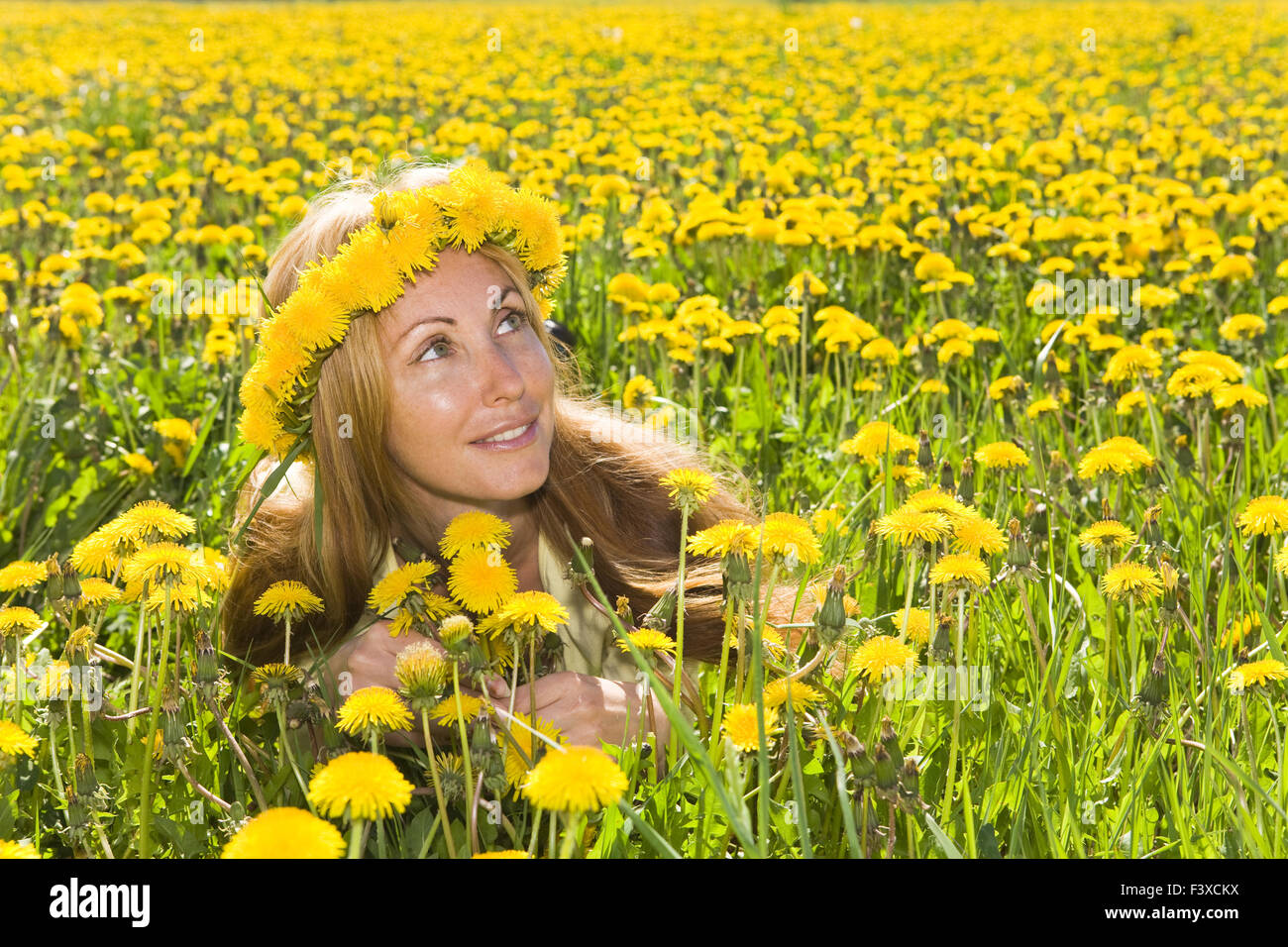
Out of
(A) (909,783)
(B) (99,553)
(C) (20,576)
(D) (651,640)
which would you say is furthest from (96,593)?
(A) (909,783)

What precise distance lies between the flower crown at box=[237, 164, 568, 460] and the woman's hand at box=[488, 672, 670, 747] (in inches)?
18.8

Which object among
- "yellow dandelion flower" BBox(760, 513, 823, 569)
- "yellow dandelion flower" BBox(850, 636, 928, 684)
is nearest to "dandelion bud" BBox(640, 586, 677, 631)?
"yellow dandelion flower" BBox(760, 513, 823, 569)

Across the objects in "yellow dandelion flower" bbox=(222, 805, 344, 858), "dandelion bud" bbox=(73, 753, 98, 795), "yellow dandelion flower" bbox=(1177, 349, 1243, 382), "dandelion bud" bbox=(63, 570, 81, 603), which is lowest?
"dandelion bud" bbox=(73, 753, 98, 795)

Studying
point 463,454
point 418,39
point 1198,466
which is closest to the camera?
point 463,454

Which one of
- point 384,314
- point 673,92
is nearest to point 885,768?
point 384,314

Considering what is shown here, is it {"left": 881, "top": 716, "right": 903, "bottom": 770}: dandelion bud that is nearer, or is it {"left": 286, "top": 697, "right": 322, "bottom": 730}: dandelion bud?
{"left": 881, "top": 716, "right": 903, "bottom": 770}: dandelion bud

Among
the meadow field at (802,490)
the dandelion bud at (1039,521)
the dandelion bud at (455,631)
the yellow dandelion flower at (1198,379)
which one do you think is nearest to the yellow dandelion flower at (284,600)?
the meadow field at (802,490)

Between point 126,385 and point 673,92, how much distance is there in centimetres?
472

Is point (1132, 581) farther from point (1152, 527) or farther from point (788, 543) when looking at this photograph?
point (788, 543)

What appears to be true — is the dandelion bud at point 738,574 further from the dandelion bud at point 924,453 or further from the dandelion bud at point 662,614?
the dandelion bud at point 924,453

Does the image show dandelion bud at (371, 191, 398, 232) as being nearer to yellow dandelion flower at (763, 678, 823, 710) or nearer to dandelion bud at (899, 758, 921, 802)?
yellow dandelion flower at (763, 678, 823, 710)

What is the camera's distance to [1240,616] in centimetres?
201

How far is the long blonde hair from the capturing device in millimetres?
1992

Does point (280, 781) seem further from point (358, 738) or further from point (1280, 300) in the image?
point (1280, 300)
